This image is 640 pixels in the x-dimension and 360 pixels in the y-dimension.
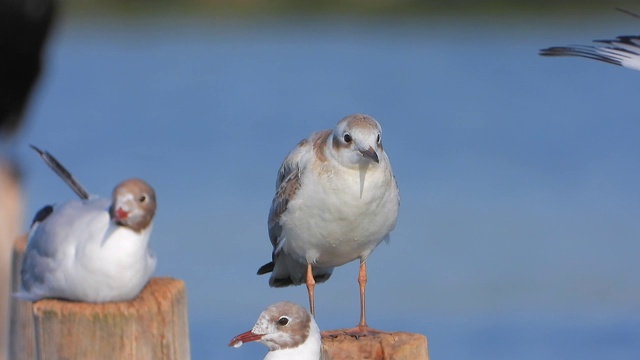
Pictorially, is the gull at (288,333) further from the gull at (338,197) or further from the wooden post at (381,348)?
the gull at (338,197)

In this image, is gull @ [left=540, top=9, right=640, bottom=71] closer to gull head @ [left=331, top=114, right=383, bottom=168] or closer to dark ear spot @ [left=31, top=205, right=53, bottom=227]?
gull head @ [left=331, top=114, right=383, bottom=168]

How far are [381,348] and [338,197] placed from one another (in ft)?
2.53

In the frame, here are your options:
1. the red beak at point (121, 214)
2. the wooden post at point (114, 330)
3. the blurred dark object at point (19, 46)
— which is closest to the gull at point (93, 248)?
the red beak at point (121, 214)

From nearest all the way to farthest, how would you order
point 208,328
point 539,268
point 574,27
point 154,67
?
point 208,328, point 539,268, point 154,67, point 574,27

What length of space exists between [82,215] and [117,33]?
17.5 m

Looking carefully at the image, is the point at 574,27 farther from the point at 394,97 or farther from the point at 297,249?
the point at 297,249

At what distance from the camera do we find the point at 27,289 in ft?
15.4

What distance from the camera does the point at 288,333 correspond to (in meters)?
4.65

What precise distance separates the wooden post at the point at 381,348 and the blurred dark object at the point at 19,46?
120 inches

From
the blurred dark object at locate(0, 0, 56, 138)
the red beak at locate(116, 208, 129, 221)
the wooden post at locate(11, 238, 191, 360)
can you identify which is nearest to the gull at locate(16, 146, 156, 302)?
the red beak at locate(116, 208, 129, 221)

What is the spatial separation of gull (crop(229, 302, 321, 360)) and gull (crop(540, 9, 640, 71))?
2.39m

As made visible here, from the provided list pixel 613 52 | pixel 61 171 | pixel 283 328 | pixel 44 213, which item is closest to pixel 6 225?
pixel 61 171

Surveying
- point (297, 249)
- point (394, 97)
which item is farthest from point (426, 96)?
point (297, 249)

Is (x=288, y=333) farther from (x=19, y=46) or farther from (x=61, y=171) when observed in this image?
(x=19, y=46)
